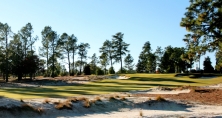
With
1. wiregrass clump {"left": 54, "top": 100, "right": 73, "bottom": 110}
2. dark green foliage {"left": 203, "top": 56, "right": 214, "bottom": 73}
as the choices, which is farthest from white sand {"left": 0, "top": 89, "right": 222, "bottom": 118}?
dark green foliage {"left": 203, "top": 56, "right": 214, "bottom": 73}

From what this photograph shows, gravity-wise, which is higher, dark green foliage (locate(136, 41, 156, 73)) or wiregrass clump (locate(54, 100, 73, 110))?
dark green foliage (locate(136, 41, 156, 73))

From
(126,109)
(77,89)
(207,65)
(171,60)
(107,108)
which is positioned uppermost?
(171,60)

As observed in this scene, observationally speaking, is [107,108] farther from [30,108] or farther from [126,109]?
[30,108]

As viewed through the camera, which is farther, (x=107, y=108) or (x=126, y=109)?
(x=126, y=109)

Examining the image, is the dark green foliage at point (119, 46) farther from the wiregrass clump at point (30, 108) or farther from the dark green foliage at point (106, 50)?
the wiregrass clump at point (30, 108)

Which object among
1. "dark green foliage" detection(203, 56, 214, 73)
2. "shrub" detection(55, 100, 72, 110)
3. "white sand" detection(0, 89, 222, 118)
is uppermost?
"dark green foliage" detection(203, 56, 214, 73)

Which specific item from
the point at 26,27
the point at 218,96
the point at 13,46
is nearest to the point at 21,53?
the point at 13,46

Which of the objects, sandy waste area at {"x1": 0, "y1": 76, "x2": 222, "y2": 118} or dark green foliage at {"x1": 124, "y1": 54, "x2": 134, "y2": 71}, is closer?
sandy waste area at {"x1": 0, "y1": 76, "x2": 222, "y2": 118}

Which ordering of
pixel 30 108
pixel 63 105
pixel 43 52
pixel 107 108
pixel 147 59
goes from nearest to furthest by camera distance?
pixel 30 108 < pixel 63 105 < pixel 107 108 < pixel 43 52 < pixel 147 59

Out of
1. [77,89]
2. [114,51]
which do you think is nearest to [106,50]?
[114,51]

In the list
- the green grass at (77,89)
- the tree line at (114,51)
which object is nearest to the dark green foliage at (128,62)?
the tree line at (114,51)

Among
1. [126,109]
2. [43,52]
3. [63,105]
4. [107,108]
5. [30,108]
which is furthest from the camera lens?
[43,52]

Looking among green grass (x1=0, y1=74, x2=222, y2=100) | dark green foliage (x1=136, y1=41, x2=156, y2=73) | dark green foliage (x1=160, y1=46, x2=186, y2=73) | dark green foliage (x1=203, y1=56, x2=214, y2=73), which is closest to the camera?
Answer: green grass (x1=0, y1=74, x2=222, y2=100)

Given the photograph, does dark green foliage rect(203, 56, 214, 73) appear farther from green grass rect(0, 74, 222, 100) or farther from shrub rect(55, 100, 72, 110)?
shrub rect(55, 100, 72, 110)
